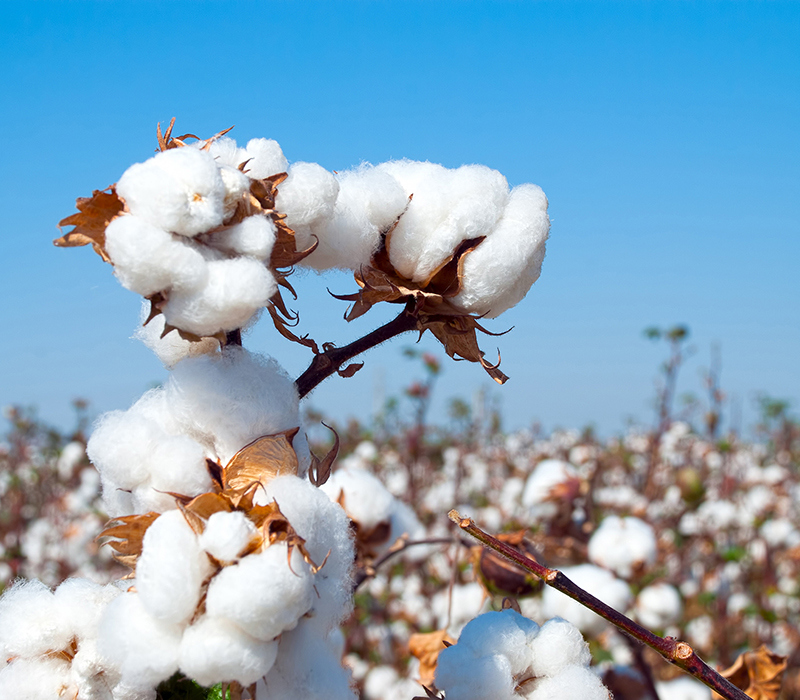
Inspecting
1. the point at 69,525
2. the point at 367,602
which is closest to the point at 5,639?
the point at 367,602

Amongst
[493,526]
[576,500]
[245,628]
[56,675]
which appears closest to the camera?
[245,628]

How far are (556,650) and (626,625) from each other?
0.33 feet

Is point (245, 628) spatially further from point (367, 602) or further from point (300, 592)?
point (367, 602)

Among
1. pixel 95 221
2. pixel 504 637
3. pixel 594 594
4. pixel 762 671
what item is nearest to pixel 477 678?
pixel 504 637

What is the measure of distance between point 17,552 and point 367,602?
72.1 inches

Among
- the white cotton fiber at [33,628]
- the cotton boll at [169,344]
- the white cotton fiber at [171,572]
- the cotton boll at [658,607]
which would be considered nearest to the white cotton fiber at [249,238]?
the cotton boll at [169,344]

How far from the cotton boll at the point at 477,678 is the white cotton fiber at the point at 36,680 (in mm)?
351

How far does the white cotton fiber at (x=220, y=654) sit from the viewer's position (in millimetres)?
560

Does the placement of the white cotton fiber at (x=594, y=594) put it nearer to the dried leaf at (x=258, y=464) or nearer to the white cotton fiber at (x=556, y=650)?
the white cotton fiber at (x=556, y=650)

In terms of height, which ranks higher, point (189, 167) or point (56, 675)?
point (189, 167)

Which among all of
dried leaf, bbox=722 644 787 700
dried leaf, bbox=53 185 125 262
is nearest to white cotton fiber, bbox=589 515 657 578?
dried leaf, bbox=722 644 787 700

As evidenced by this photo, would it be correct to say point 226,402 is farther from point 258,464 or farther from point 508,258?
point 508,258

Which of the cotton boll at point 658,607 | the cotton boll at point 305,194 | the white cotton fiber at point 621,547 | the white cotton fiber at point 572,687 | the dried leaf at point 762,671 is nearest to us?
the cotton boll at point 305,194

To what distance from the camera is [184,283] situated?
60cm
